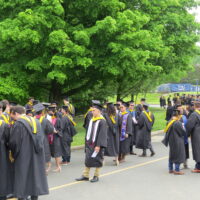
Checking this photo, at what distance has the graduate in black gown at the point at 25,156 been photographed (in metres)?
7.26

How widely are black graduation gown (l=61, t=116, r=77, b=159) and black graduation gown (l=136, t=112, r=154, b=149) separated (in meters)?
2.51

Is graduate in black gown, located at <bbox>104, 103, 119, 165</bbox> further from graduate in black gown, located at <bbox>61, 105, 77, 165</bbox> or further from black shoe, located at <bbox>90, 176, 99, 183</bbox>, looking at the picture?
black shoe, located at <bbox>90, 176, 99, 183</bbox>

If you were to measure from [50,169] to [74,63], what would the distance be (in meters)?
7.81

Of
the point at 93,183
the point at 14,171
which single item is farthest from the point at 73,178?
the point at 14,171

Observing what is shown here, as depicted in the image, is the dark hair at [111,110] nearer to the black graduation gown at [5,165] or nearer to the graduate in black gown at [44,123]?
the graduate in black gown at [44,123]

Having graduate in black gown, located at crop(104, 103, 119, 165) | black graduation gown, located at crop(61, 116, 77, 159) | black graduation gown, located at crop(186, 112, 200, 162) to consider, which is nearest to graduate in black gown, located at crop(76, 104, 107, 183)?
graduate in black gown, located at crop(104, 103, 119, 165)

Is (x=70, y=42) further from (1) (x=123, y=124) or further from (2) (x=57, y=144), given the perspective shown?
(2) (x=57, y=144)

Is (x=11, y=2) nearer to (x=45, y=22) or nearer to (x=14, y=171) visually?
(x=45, y=22)

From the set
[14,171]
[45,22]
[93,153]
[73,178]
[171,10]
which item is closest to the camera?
[14,171]

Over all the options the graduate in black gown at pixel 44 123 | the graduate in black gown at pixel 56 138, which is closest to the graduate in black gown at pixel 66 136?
the graduate in black gown at pixel 56 138

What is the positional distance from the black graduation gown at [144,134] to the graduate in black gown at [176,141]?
269cm

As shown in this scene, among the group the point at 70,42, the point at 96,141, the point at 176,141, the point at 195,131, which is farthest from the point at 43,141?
the point at 70,42

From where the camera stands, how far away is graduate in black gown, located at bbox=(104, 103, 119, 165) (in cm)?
1168

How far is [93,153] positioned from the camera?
9.28 meters
